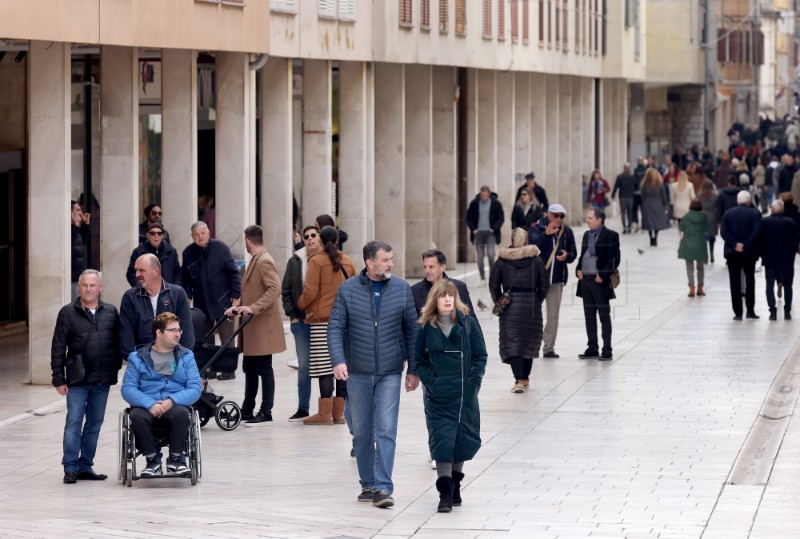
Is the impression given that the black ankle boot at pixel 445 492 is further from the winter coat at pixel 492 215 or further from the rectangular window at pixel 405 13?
the rectangular window at pixel 405 13

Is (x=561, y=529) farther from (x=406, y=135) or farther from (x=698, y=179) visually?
(x=698, y=179)

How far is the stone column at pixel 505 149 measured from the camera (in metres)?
44.5

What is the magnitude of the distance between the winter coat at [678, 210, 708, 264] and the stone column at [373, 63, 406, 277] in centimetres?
483

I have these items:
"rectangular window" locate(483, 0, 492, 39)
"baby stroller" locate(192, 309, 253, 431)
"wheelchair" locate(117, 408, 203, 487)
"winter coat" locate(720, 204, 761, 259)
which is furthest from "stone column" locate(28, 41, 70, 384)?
"rectangular window" locate(483, 0, 492, 39)

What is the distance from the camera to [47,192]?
2095 centimetres

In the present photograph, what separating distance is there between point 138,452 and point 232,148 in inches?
477

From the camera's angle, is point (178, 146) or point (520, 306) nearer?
point (520, 306)

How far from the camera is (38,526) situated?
1315 cm

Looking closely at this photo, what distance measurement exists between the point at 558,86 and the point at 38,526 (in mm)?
40834

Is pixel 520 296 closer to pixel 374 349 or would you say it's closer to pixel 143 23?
pixel 143 23

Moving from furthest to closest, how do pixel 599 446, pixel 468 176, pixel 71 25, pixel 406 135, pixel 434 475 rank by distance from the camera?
pixel 468 176
pixel 406 135
pixel 71 25
pixel 599 446
pixel 434 475

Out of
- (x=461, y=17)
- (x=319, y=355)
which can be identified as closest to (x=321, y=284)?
(x=319, y=355)

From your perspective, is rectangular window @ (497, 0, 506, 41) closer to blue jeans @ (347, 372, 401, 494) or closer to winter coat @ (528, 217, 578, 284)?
winter coat @ (528, 217, 578, 284)

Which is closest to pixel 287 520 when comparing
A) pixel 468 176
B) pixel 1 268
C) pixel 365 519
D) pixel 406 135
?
pixel 365 519
